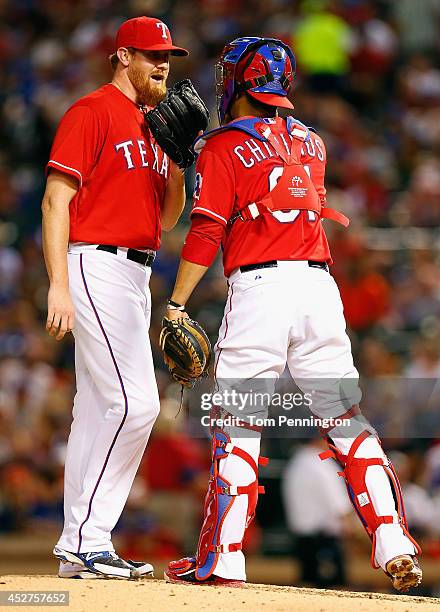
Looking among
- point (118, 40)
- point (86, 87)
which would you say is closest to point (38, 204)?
point (86, 87)

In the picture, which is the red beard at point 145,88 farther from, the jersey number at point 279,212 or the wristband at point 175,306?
the wristband at point 175,306

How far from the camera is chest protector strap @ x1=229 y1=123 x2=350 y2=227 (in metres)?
4.89

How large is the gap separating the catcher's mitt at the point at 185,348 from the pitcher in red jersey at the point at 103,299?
0.24 metres

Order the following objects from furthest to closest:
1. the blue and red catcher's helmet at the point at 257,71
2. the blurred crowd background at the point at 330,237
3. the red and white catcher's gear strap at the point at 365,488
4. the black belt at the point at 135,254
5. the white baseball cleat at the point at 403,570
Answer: the blurred crowd background at the point at 330,237 → the black belt at the point at 135,254 → the blue and red catcher's helmet at the point at 257,71 → the red and white catcher's gear strap at the point at 365,488 → the white baseball cleat at the point at 403,570

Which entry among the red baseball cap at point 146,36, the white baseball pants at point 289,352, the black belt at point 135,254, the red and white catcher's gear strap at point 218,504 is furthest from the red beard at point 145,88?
the red and white catcher's gear strap at point 218,504

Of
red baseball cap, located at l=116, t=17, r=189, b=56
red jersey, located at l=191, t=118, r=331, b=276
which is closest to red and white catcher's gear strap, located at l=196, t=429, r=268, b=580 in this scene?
red jersey, located at l=191, t=118, r=331, b=276

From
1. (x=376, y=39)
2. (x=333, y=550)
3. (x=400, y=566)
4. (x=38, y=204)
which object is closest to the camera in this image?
(x=400, y=566)

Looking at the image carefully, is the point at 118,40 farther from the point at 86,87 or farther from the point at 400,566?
the point at 86,87

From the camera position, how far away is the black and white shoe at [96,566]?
502 centimetres

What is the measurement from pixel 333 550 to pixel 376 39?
6.47 metres

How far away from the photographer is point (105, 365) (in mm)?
5070

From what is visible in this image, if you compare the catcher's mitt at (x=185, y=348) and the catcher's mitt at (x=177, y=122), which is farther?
the catcher's mitt at (x=177, y=122)

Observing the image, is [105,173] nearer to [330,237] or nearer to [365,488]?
[365,488]

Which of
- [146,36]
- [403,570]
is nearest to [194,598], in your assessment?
[403,570]
